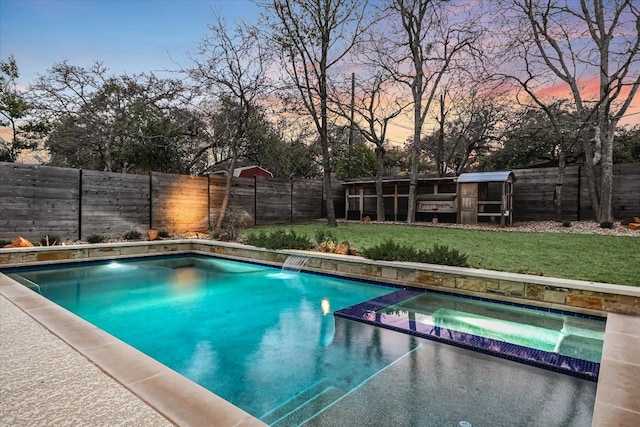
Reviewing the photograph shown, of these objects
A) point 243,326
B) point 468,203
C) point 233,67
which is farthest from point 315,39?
point 243,326

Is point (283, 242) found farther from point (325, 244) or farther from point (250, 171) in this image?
point (250, 171)

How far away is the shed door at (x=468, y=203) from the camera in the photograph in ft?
45.0

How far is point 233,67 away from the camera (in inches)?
496

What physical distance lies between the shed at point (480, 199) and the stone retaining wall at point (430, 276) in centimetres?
816

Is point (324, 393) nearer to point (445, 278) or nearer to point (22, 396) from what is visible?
point (22, 396)

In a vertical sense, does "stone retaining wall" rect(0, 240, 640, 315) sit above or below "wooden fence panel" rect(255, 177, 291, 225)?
below

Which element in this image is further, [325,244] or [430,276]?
[325,244]

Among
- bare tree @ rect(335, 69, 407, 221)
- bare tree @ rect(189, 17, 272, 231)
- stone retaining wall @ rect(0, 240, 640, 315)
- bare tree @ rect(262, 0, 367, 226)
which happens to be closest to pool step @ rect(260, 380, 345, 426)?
stone retaining wall @ rect(0, 240, 640, 315)

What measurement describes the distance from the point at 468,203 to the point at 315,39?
343 inches

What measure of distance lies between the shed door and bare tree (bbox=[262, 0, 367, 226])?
513 centimetres

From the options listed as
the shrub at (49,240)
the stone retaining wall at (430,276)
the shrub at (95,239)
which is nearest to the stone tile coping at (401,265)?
the stone retaining wall at (430,276)

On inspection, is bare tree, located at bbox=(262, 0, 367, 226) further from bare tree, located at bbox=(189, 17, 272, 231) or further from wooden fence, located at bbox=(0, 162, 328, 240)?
wooden fence, located at bbox=(0, 162, 328, 240)

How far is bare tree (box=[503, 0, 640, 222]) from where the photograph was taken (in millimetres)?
11352

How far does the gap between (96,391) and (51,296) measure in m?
4.92
